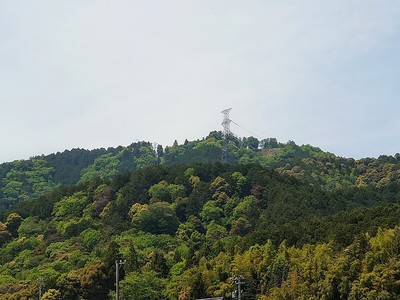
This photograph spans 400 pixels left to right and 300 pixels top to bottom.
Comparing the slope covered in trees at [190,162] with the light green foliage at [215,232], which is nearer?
the light green foliage at [215,232]

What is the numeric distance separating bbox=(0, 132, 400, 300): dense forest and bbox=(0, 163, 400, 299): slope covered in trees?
0.12 metres

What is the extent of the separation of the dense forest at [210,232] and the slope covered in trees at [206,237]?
0.12 m

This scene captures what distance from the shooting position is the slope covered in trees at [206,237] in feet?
180

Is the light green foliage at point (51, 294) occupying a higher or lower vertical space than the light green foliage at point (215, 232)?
lower

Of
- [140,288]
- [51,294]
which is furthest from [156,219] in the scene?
[51,294]

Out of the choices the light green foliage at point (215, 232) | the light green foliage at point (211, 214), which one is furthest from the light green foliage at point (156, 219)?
the light green foliage at point (215, 232)

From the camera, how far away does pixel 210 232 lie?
Answer: 91812mm

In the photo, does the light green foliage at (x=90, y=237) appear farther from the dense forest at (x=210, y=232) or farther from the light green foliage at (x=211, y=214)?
the light green foliage at (x=211, y=214)

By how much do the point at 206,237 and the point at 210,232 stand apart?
0.76m

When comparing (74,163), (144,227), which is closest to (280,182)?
(144,227)

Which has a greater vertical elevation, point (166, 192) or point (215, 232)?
point (166, 192)

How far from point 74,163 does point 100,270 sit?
113648 mm

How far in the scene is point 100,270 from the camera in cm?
6819

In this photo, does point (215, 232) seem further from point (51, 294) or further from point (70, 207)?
point (51, 294)
